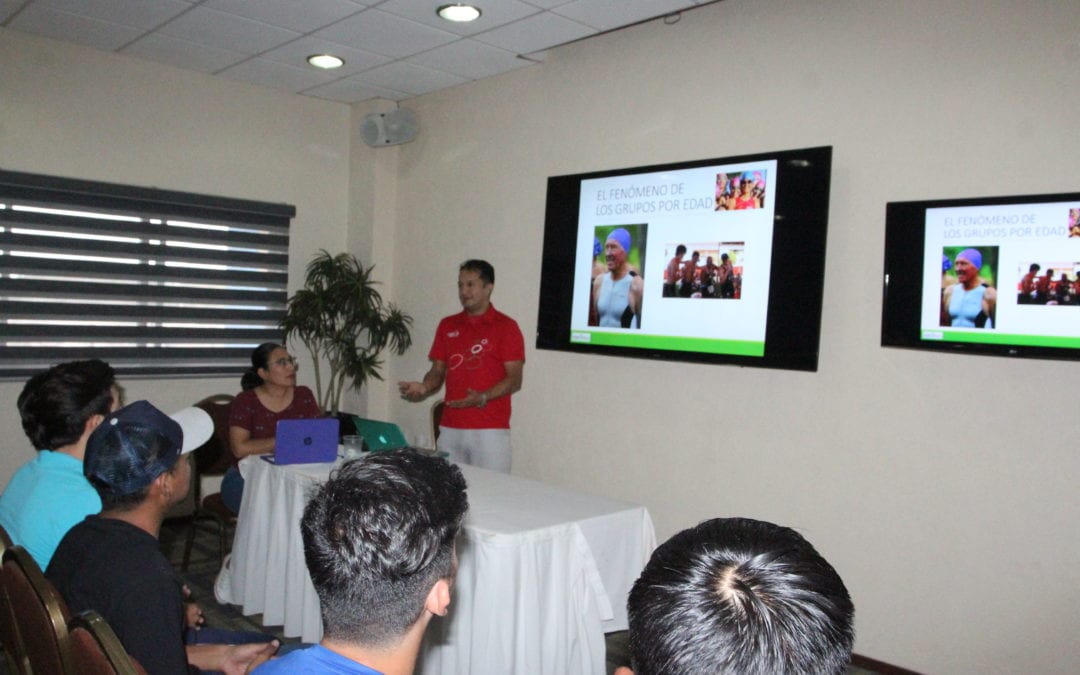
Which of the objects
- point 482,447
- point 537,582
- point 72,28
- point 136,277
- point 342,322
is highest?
point 72,28

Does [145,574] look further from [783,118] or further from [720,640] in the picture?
[783,118]

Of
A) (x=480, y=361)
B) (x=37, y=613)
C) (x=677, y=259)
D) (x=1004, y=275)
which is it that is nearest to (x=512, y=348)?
(x=480, y=361)

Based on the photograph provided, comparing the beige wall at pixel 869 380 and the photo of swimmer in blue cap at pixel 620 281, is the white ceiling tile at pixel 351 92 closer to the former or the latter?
the beige wall at pixel 869 380

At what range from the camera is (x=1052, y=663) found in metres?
3.23

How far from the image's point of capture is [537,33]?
4.76m

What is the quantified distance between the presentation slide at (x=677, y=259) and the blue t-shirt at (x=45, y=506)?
2902 mm

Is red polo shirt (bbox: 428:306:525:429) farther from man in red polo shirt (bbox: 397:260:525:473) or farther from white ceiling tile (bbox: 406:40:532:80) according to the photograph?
white ceiling tile (bbox: 406:40:532:80)

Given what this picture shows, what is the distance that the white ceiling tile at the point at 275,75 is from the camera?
5.56 m

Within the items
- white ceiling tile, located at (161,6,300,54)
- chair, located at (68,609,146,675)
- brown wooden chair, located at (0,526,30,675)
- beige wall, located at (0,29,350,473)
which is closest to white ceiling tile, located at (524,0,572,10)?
white ceiling tile, located at (161,6,300,54)

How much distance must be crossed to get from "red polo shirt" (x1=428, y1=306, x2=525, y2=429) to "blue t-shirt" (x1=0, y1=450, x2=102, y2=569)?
2469 millimetres

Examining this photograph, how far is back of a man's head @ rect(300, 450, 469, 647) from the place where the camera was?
1334mm

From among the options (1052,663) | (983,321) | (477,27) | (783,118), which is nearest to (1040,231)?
(983,321)

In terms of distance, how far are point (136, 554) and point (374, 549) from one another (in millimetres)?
708

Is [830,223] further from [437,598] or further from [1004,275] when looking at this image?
[437,598]
